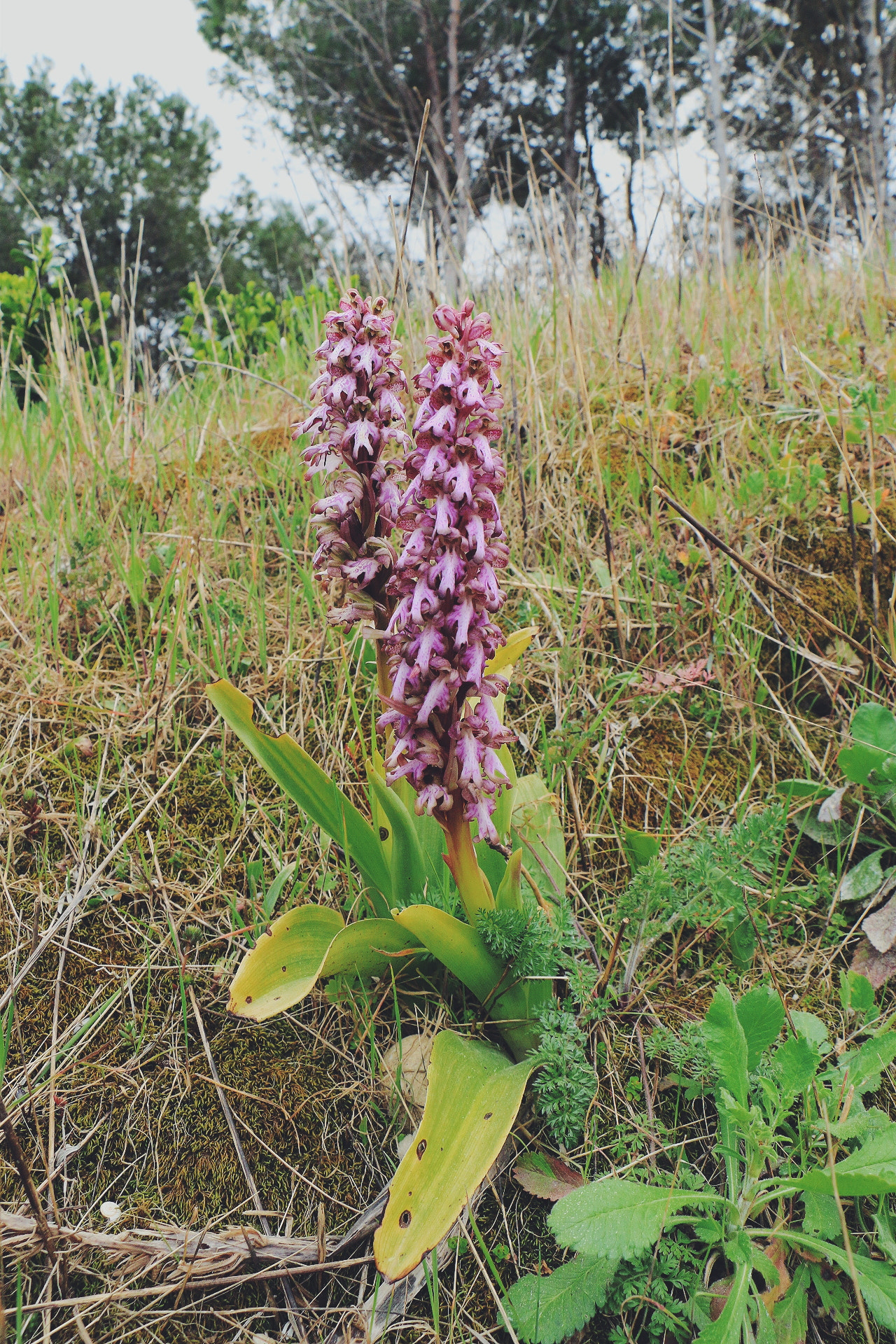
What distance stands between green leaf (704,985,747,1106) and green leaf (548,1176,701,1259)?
0.20 m

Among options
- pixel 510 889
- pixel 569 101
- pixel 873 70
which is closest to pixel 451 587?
pixel 510 889

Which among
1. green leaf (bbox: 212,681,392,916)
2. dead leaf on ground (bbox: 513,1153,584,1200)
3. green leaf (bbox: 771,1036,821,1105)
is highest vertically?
green leaf (bbox: 212,681,392,916)

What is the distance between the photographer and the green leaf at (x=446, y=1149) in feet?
3.94

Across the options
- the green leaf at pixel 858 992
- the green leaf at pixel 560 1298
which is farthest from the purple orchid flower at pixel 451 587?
the green leaf at pixel 858 992

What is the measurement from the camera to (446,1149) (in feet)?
4.23

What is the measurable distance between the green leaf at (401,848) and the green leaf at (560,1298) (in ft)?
2.20

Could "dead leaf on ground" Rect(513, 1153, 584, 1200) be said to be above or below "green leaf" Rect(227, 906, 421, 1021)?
below

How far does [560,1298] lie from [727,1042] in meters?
0.50

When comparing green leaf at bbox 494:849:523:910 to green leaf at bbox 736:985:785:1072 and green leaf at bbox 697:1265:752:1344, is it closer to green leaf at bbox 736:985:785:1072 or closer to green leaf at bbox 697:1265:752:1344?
green leaf at bbox 736:985:785:1072

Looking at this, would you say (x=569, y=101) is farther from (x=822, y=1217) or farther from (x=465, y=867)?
(x=822, y=1217)

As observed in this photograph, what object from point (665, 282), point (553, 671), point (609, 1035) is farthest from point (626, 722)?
point (665, 282)

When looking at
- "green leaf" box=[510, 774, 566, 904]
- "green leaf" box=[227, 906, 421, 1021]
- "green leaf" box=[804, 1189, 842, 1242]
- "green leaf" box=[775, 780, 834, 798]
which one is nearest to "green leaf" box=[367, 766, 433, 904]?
"green leaf" box=[227, 906, 421, 1021]

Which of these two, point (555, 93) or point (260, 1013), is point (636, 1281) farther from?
point (555, 93)

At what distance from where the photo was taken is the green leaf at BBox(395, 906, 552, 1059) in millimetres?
1385
